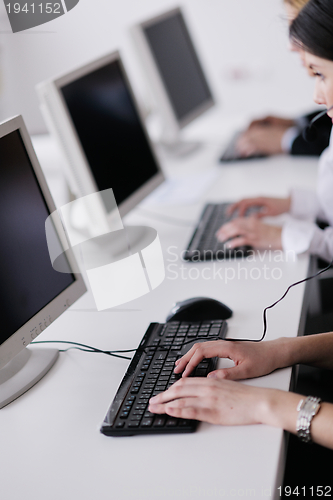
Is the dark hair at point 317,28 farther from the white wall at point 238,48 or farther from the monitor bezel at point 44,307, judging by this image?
the white wall at point 238,48

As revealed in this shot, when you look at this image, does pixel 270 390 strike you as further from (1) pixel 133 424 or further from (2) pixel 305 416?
(1) pixel 133 424

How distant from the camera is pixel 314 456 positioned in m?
0.88

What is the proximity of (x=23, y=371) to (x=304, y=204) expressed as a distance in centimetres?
92

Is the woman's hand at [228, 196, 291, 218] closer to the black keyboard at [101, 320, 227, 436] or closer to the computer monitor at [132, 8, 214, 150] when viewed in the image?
the black keyboard at [101, 320, 227, 436]

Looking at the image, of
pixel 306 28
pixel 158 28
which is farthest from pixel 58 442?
pixel 158 28

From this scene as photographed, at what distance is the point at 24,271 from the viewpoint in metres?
0.95

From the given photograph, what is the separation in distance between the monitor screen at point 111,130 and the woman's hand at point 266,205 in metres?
0.28

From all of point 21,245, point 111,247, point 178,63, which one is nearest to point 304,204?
point 111,247

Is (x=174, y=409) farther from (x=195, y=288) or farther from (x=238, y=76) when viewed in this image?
(x=238, y=76)

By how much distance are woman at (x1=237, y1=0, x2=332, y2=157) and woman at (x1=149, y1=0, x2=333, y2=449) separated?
744 millimetres

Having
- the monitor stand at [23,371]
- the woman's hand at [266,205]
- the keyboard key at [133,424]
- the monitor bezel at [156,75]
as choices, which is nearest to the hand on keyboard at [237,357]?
the keyboard key at [133,424]

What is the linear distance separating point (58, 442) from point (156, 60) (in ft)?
5.12

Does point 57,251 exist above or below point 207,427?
above

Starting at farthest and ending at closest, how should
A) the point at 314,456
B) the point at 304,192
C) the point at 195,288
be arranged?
the point at 304,192 < the point at 195,288 < the point at 314,456
